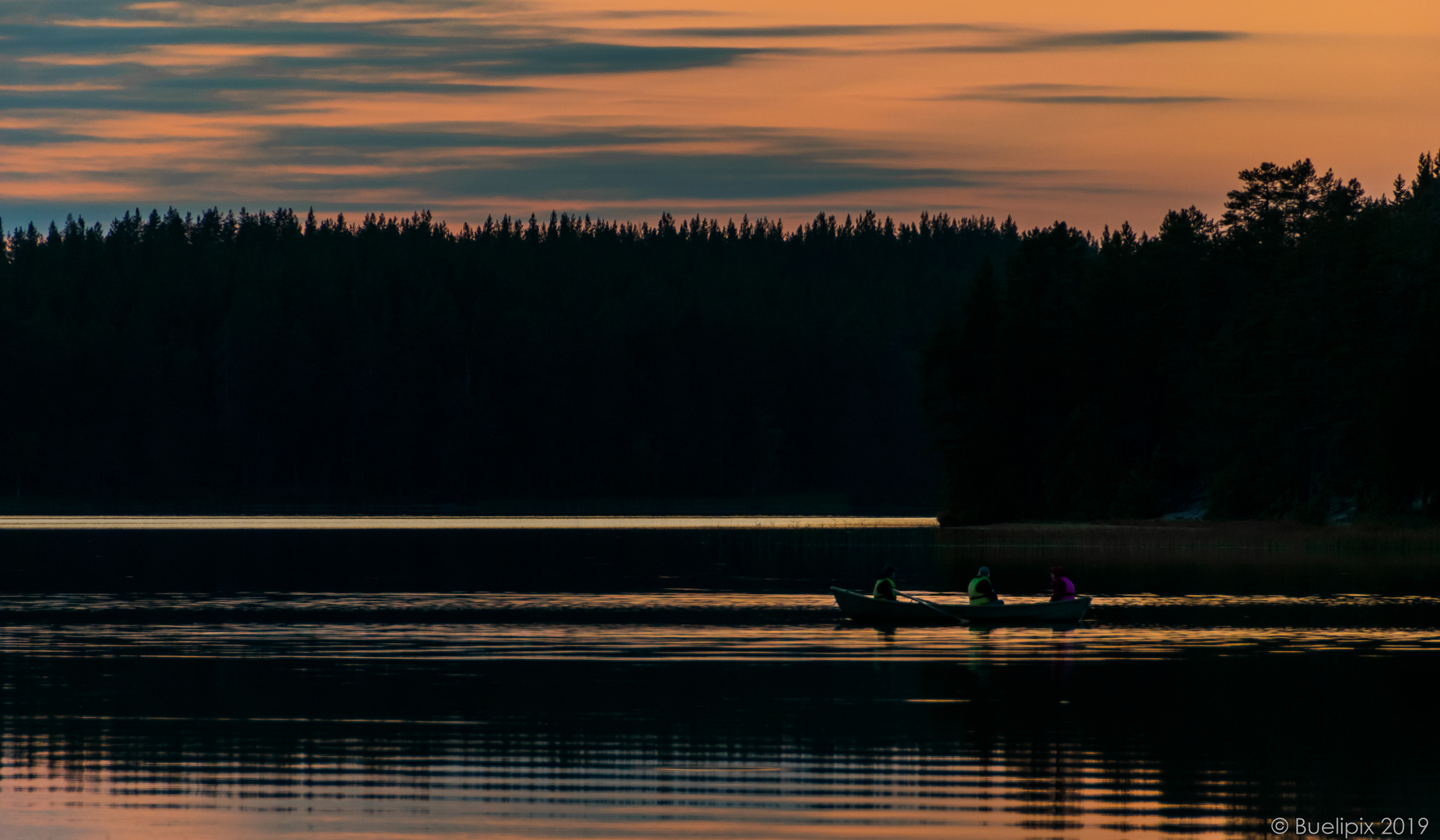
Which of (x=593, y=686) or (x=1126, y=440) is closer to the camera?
(x=593, y=686)

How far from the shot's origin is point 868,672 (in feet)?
119

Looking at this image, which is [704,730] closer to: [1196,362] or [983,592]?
[983,592]

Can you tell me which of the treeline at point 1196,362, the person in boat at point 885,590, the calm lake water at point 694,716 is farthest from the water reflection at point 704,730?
the treeline at point 1196,362

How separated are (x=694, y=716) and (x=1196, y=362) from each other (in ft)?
319

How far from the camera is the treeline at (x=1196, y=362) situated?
100438 millimetres

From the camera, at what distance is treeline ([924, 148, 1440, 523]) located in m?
100

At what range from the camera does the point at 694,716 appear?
28.9m

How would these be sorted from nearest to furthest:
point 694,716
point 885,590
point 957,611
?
point 694,716
point 957,611
point 885,590

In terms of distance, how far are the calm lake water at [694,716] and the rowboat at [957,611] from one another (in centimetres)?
62

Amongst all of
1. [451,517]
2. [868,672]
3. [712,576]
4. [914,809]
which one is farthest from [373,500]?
[914,809]

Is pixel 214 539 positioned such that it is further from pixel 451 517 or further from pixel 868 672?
pixel 868 672

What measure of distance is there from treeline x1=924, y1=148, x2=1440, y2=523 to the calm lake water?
153 ft

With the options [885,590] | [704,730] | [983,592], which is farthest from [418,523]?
[704,730]

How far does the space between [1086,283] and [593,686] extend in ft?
313
